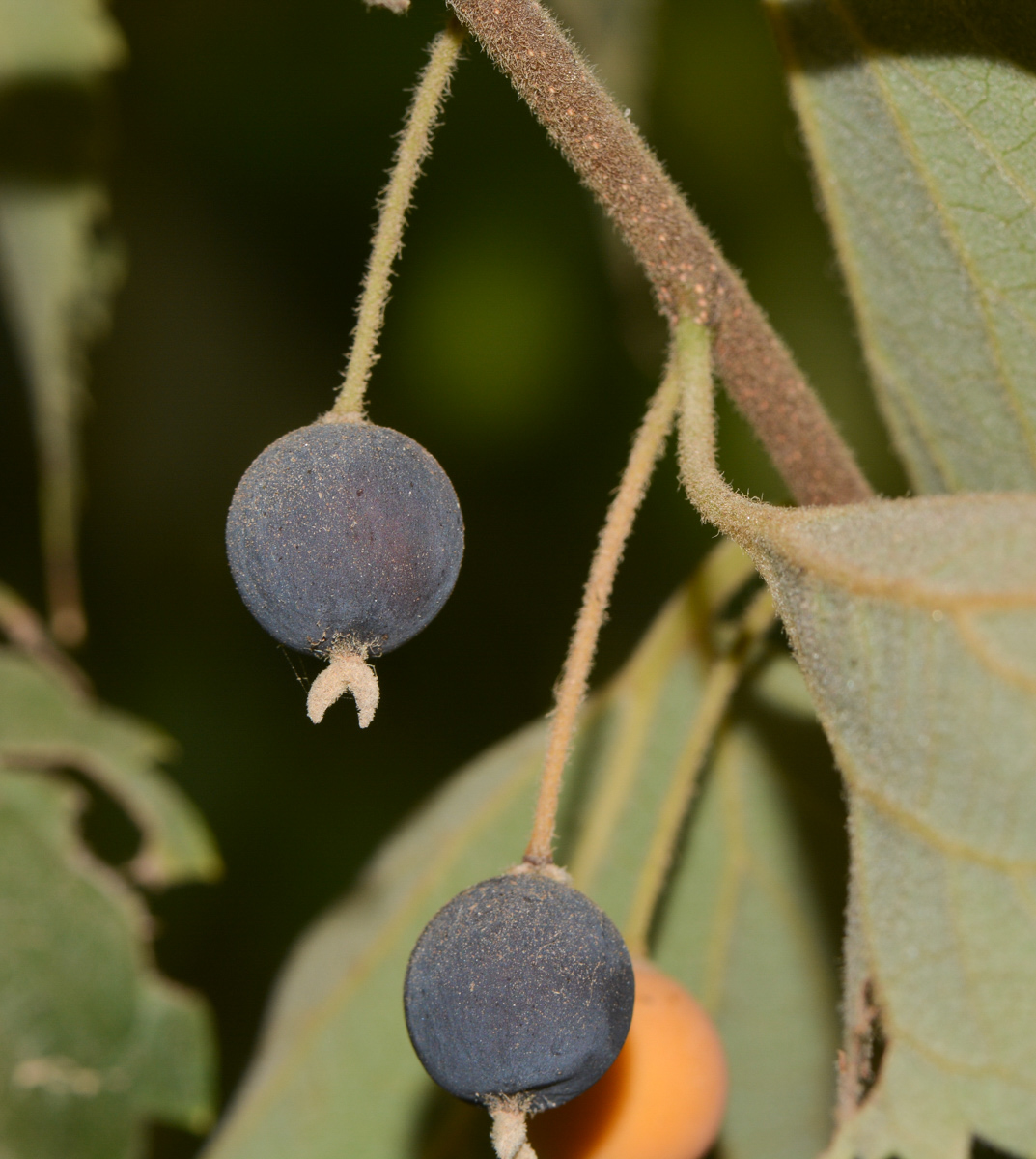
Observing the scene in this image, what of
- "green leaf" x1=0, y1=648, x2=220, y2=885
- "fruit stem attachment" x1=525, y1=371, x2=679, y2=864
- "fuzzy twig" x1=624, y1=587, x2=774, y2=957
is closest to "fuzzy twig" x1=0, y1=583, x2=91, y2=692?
"green leaf" x1=0, y1=648, x2=220, y2=885

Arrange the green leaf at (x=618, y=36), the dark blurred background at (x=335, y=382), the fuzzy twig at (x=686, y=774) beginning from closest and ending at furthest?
the fuzzy twig at (x=686, y=774) < the green leaf at (x=618, y=36) < the dark blurred background at (x=335, y=382)

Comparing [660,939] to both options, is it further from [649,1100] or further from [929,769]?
[929,769]

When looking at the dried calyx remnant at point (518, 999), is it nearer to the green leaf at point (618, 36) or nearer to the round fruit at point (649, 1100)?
the round fruit at point (649, 1100)

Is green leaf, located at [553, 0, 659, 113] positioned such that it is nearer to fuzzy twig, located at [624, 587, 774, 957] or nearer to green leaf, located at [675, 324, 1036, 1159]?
fuzzy twig, located at [624, 587, 774, 957]

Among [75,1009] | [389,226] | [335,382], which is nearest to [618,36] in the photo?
[389,226]

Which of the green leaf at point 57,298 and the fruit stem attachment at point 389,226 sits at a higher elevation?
the fruit stem attachment at point 389,226

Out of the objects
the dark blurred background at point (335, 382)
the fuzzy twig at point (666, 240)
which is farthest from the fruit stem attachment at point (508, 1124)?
the dark blurred background at point (335, 382)

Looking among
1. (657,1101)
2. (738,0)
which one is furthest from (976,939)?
(738,0)

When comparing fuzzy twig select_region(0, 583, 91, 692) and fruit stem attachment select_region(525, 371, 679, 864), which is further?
fuzzy twig select_region(0, 583, 91, 692)
